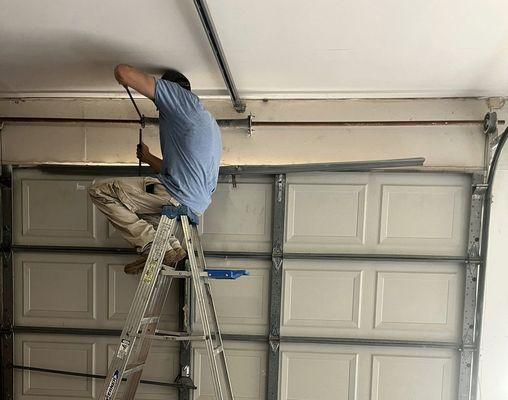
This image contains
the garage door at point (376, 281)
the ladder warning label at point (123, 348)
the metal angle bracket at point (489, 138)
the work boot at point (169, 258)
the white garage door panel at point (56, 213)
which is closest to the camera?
the ladder warning label at point (123, 348)

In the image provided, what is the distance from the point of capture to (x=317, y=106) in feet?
9.25

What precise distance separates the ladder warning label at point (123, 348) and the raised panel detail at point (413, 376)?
1625 mm

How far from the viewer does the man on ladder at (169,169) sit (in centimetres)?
196

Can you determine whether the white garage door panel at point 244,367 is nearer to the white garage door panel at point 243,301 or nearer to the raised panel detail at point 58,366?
the white garage door panel at point 243,301

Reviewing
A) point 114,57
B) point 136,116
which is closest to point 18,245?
point 136,116

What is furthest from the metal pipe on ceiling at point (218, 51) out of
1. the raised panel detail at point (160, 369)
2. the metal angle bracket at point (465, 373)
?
the metal angle bracket at point (465, 373)

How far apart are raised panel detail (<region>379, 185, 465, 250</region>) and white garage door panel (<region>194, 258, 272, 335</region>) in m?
0.86

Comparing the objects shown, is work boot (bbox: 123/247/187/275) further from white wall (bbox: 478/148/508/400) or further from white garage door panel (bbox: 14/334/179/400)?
white wall (bbox: 478/148/508/400)

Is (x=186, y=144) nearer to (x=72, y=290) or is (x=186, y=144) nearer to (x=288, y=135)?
(x=288, y=135)

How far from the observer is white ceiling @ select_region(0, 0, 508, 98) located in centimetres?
174

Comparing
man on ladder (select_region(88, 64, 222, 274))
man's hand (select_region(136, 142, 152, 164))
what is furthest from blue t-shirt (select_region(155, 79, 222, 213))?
man's hand (select_region(136, 142, 152, 164))

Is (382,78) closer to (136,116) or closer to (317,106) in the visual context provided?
(317,106)

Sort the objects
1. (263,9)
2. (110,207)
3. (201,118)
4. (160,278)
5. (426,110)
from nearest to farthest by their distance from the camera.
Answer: (263,9), (201,118), (160,278), (110,207), (426,110)

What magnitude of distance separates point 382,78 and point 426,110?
0.49 meters
